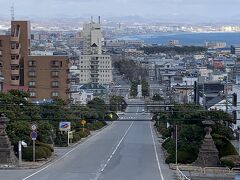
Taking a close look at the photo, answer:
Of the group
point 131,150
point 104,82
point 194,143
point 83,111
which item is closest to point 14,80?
point 83,111

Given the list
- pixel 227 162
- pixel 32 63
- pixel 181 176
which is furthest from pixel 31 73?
pixel 181 176

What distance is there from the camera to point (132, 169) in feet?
90.4

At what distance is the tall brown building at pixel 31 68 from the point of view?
66.1m

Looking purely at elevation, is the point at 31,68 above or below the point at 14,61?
below

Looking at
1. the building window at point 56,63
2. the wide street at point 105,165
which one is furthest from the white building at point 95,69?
the wide street at point 105,165

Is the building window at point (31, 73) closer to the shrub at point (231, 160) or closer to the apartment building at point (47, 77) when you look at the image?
the apartment building at point (47, 77)

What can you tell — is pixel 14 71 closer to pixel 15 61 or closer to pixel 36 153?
pixel 15 61

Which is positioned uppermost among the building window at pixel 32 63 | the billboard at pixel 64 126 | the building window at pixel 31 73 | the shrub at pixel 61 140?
→ the building window at pixel 32 63

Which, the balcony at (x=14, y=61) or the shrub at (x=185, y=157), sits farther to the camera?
the balcony at (x=14, y=61)

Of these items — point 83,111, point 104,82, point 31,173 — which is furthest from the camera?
point 104,82

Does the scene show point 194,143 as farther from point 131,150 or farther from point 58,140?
point 58,140

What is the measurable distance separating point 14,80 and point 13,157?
38540 millimetres

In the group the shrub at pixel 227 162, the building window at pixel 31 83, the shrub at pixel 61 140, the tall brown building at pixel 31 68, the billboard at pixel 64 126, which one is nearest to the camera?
the shrub at pixel 227 162

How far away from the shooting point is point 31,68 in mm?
67062
